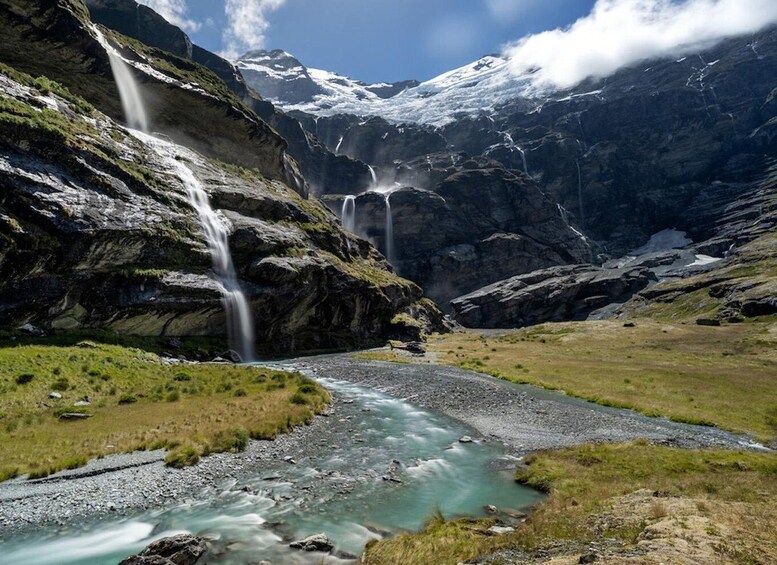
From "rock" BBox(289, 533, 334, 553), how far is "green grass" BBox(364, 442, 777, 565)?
1598 mm

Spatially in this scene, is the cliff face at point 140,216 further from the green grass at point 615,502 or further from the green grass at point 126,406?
the green grass at point 615,502

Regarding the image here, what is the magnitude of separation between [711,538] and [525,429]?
21534mm

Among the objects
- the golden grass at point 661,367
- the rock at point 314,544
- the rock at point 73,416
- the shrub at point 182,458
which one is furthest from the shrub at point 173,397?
the golden grass at point 661,367

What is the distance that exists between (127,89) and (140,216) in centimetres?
5260

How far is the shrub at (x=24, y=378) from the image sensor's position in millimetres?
30922

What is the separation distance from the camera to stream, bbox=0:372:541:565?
14711mm

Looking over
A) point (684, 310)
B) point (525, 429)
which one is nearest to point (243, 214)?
point (525, 429)

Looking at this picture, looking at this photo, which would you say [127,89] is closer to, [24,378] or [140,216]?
[140,216]

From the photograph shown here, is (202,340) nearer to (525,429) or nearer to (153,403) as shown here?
(153,403)

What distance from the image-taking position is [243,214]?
277 ft

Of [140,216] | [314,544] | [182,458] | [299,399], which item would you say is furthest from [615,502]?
[140,216]

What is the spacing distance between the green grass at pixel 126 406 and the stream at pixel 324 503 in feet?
15.4

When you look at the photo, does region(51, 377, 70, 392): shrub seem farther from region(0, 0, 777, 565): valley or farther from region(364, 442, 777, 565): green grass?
region(364, 442, 777, 565): green grass

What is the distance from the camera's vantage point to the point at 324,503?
18531mm
